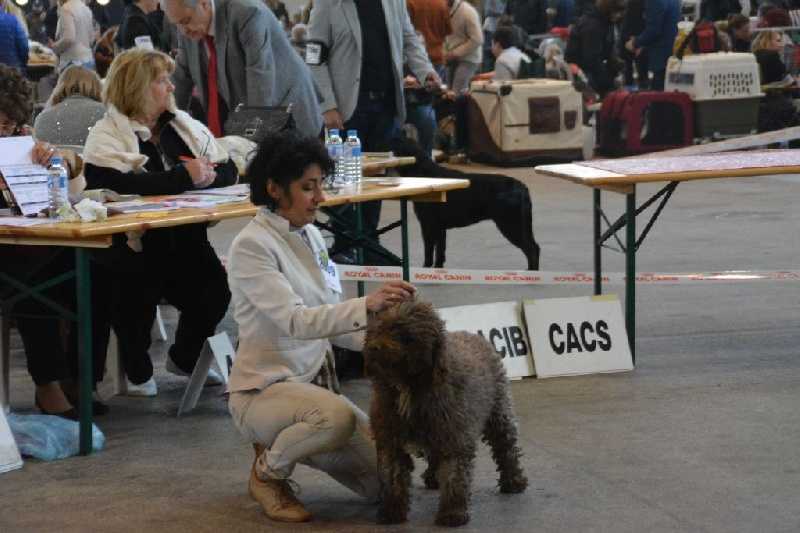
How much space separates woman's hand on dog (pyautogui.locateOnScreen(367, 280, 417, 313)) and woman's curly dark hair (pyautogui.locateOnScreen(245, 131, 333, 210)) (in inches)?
19.2

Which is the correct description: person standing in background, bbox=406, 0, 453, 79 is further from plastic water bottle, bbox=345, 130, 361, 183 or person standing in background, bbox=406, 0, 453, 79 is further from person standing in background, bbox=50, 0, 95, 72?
plastic water bottle, bbox=345, 130, 361, 183

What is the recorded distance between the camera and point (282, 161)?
3.95 meters

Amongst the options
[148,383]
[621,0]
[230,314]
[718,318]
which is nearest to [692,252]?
[718,318]

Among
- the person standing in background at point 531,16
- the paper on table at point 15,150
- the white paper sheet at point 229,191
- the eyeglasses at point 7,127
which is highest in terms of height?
the person standing in background at point 531,16

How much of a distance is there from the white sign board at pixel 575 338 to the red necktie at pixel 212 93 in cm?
204

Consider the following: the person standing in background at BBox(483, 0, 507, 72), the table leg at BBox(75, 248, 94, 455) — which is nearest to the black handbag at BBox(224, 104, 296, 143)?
the table leg at BBox(75, 248, 94, 455)

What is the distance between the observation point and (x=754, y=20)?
17750 mm

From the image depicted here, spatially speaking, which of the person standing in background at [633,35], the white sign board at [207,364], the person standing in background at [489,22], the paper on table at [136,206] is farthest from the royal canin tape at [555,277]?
the person standing in background at [489,22]

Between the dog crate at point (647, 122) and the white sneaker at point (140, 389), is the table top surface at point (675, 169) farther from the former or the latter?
the dog crate at point (647, 122)

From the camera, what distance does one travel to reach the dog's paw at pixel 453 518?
12.8ft

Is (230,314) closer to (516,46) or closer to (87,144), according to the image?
(87,144)

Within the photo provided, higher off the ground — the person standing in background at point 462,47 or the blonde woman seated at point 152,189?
the person standing in background at point 462,47

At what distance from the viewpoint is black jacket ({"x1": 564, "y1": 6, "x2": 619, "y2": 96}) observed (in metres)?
15.9

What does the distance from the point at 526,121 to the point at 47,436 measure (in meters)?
8.94
